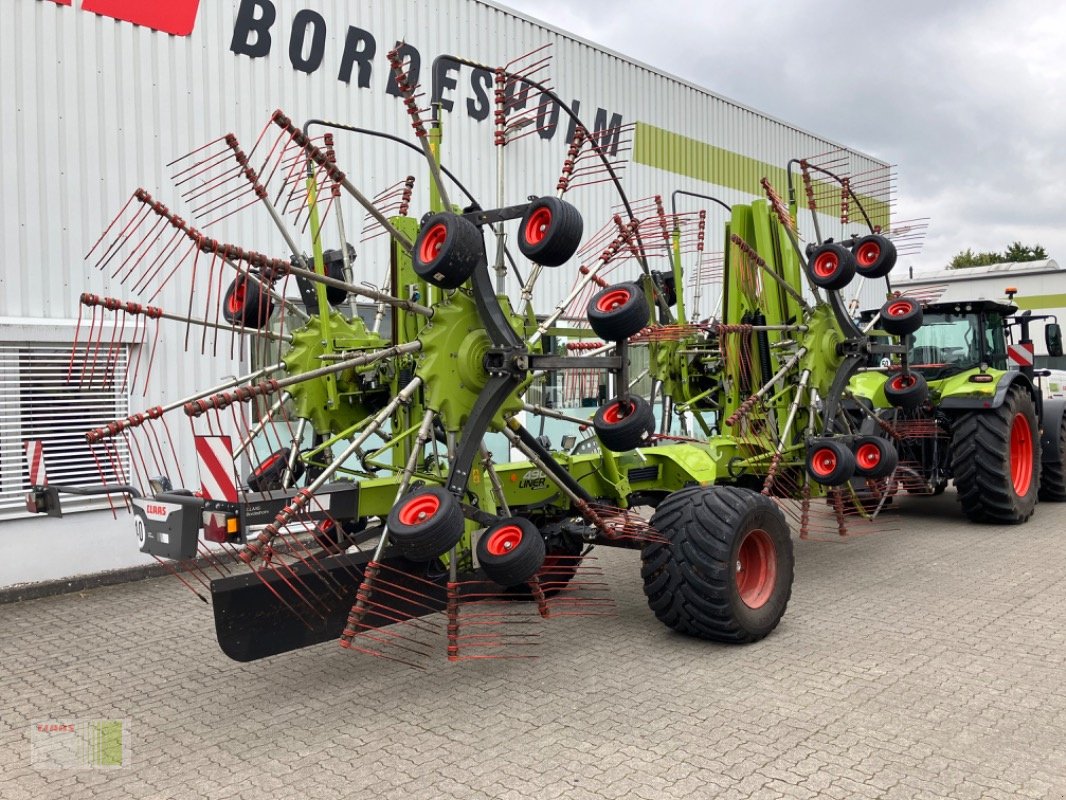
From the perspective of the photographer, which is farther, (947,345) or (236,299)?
(947,345)

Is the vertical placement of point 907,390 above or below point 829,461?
above

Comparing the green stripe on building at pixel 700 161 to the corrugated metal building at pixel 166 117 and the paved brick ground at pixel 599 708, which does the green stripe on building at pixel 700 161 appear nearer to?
the corrugated metal building at pixel 166 117

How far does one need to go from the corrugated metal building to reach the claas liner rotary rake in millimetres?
414

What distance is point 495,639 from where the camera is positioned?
210 inches

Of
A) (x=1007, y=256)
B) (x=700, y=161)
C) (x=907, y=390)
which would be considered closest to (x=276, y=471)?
(x=907, y=390)

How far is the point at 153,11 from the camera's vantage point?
763cm

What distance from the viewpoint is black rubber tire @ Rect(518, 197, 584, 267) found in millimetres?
4215

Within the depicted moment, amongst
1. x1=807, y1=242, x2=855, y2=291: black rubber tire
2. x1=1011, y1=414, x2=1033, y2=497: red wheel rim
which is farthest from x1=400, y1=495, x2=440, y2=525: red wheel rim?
x1=1011, y1=414, x2=1033, y2=497: red wheel rim

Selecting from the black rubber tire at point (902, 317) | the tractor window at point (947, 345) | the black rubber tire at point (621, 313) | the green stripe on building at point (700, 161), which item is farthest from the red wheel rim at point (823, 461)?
the green stripe on building at point (700, 161)

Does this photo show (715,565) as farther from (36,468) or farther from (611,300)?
(36,468)

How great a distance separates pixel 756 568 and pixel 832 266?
226 cm

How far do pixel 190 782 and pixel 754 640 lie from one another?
9.91 ft

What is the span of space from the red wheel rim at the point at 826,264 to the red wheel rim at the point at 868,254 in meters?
0.30

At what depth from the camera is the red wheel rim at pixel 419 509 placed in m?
4.04
